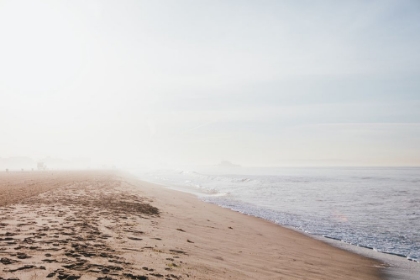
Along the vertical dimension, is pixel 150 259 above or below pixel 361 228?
above

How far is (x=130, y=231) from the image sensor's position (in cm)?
972

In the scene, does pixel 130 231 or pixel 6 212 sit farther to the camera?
pixel 6 212

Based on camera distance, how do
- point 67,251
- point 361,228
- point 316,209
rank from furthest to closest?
point 316,209, point 361,228, point 67,251

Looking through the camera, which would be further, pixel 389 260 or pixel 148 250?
pixel 389 260

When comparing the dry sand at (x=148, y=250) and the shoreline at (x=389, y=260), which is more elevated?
the dry sand at (x=148, y=250)

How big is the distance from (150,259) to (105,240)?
87.4 inches

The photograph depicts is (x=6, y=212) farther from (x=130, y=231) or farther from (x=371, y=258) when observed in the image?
(x=371, y=258)

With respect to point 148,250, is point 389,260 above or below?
below

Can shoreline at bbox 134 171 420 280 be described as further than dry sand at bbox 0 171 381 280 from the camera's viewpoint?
Yes

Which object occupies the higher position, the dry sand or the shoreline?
the dry sand

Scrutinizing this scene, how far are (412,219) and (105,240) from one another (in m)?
22.0

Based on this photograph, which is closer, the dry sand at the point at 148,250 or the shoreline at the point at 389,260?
the dry sand at the point at 148,250

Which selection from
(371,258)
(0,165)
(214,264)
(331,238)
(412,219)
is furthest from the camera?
(0,165)

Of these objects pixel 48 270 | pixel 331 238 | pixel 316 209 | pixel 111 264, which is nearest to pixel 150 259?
pixel 111 264
